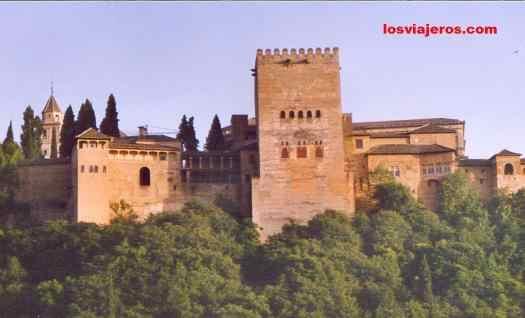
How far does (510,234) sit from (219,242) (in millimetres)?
14316

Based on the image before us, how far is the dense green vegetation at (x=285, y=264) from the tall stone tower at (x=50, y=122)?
24818 mm

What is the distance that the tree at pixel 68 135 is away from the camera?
247 feet

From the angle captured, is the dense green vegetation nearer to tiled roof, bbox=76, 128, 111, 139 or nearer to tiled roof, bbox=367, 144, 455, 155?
tiled roof, bbox=367, 144, 455, 155

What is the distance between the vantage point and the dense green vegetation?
2442 inches

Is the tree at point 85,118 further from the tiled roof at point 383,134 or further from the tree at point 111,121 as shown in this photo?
the tiled roof at point 383,134

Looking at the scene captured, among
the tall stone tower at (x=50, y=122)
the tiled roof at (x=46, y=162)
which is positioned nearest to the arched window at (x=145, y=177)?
the tiled roof at (x=46, y=162)

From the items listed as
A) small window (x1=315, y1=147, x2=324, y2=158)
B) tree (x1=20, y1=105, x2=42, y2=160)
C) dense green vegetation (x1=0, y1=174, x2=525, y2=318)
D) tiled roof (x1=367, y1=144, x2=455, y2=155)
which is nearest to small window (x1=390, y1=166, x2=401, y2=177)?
tiled roof (x1=367, y1=144, x2=455, y2=155)

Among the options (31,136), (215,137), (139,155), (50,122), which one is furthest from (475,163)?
(50,122)

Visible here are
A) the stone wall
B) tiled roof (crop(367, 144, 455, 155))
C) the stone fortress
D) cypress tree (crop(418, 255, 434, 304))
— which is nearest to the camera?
cypress tree (crop(418, 255, 434, 304))

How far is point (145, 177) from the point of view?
70.5m

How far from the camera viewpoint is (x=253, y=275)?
65938 millimetres

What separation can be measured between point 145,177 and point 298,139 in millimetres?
7850

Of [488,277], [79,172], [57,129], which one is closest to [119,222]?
[79,172]

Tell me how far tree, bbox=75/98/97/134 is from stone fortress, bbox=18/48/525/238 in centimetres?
329
